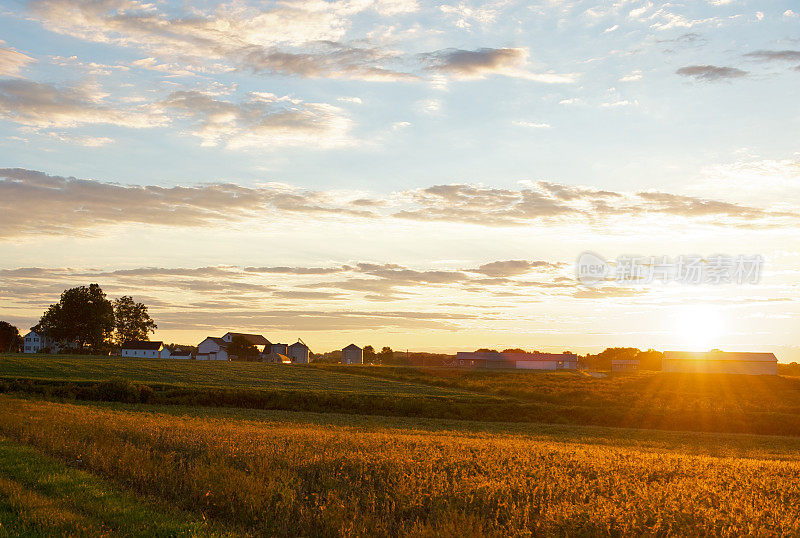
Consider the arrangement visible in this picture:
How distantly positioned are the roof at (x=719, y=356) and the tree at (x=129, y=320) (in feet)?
395

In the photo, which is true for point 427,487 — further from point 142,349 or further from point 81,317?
point 142,349

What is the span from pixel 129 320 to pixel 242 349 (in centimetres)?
3270

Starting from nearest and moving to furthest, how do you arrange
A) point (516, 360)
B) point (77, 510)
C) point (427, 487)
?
1. point (77, 510)
2. point (427, 487)
3. point (516, 360)

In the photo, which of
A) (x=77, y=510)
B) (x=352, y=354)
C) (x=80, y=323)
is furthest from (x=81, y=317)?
(x=77, y=510)

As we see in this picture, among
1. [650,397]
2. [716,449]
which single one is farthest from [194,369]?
[716,449]

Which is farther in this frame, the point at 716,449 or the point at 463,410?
the point at 463,410

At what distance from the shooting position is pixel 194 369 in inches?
3462

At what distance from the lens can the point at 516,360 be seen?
15338 centimetres

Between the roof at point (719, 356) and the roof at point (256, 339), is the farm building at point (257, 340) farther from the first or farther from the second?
the roof at point (719, 356)

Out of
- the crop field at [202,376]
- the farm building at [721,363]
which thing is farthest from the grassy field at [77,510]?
the farm building at [721,363]

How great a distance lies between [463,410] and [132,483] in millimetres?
36687

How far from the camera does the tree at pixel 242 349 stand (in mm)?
150625

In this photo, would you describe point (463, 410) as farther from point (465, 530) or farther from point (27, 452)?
point (465, 530)

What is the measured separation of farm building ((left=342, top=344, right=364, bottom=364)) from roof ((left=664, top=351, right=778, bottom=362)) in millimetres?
72871
